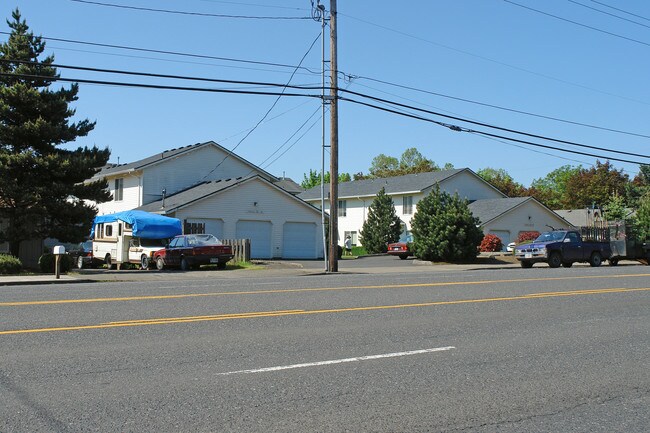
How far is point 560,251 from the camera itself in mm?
31500

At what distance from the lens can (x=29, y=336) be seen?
29.0 ft

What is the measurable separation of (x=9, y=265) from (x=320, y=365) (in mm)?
18078

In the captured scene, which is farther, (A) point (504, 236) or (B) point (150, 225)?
(A) point (504, 236)

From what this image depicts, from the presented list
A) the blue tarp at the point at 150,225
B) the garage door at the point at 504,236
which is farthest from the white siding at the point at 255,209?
the garage door at the point at 504,236

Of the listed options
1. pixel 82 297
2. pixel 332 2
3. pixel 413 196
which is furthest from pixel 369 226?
pixel 82 297

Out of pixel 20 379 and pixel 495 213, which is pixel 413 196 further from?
pixel 20 379

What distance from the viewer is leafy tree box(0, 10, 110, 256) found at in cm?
2428

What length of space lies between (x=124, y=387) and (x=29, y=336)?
3.15m

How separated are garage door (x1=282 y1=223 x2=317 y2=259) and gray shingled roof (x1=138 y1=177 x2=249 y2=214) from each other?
4611mm

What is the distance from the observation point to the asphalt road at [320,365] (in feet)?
18.5

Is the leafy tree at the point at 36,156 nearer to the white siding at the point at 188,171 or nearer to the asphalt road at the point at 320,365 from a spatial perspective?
the asphalt road at the point at 320,365

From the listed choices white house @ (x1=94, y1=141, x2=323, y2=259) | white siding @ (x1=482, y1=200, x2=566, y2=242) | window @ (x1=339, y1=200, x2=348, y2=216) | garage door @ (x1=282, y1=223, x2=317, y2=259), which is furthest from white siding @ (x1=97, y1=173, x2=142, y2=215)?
white siding @ (x1=482, y1=200, x2=566, y2=242)

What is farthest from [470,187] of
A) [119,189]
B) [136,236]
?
[136,236]

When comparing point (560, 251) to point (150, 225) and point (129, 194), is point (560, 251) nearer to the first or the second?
Answer: point (150, 225)
